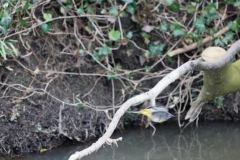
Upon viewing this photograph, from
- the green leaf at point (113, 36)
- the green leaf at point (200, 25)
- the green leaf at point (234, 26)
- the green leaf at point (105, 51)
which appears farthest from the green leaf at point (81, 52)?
the green leaf at point (234, 26)

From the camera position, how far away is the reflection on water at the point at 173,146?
2.54m

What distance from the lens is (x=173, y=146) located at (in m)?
2.70

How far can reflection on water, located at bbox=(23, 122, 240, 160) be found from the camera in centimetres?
254

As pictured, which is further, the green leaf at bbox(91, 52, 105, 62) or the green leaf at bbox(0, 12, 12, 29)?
the green leaf at bbox(91, 52, 105, 62)

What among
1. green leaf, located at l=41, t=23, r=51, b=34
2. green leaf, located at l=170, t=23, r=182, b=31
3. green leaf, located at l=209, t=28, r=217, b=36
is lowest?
green leaf, located at l=209, t=28, r=217, b=36

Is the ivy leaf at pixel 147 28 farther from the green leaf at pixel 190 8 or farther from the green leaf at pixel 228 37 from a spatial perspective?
the green leaf at pixel 228 37

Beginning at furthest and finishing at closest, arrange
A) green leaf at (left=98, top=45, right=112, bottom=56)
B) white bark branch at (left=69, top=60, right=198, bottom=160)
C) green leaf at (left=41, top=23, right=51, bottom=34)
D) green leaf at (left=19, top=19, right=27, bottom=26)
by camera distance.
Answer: green leaf at (left=98, top=45, right=112, bottom=56), green leaf at (left=41, top=23, right=51, bottom=34), green leaf at (left=19, top=19, right=27, bottom=26), white bark branch at (left=69, top=60, right=198, bottom=160)

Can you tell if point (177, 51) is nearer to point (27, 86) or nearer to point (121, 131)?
point (121, 131)

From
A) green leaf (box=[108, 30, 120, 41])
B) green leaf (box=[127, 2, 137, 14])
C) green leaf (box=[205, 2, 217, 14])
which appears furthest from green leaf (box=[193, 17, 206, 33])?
green leaf (box=[108, 30, 120, 41])

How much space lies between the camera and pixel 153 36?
3158 millimetres

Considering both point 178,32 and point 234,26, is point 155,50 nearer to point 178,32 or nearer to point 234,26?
point 178,32

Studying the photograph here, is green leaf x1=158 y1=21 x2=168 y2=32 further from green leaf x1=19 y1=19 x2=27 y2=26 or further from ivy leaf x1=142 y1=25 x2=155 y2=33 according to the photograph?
green leaf x1=19 y1=19 x2=27 y2=26

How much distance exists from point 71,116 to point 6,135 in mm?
456

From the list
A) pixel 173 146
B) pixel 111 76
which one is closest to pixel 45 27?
pixel 111 76
